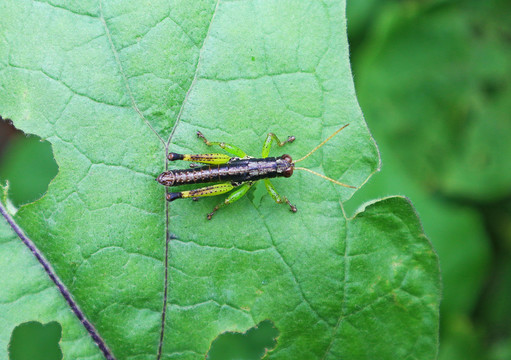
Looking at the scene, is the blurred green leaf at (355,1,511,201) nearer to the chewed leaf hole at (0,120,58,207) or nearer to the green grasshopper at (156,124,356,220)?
the green grasshopper at (156,124,356,220)

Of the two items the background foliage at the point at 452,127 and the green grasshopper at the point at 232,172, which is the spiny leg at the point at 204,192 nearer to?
the green grasshopper at the point at 232,172

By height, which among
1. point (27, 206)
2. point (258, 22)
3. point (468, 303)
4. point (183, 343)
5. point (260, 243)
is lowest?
point (468, 303)

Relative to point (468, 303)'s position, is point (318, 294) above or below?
above

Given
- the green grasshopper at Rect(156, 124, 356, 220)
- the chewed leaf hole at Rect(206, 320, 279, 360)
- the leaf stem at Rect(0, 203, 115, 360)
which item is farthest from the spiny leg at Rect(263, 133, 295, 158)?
the leaf stem at Rect(0, 203, 115, 360)

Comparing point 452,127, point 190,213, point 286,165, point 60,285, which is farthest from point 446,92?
A: point 60,285

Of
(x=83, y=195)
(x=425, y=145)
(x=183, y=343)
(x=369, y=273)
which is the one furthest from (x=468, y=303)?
(x=83, y=195)

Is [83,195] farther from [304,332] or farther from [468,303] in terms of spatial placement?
[468,303]

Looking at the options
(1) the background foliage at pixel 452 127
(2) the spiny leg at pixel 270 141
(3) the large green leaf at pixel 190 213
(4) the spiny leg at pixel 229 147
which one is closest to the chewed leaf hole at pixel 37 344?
(3) the large green leaf at pixel 190 213
